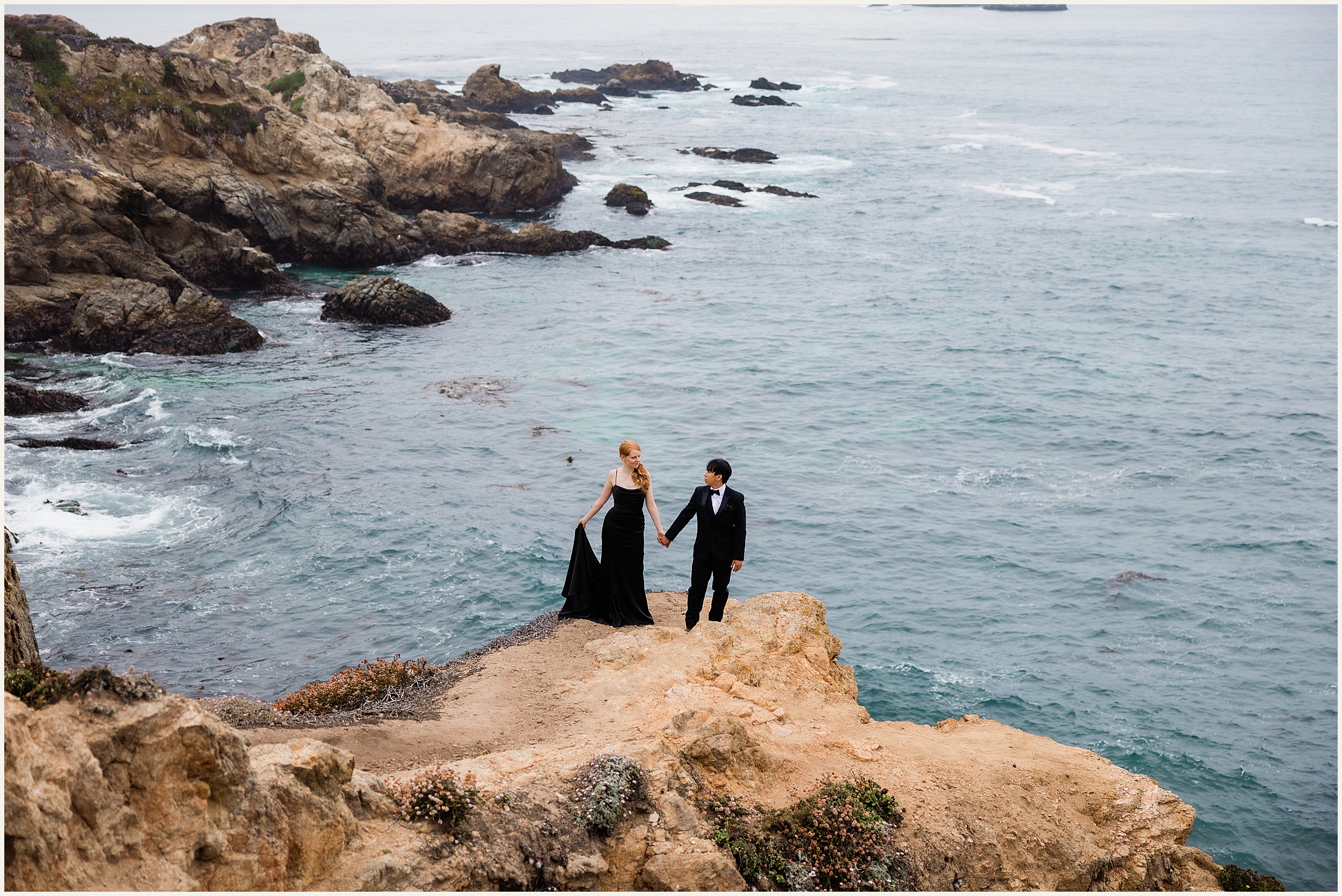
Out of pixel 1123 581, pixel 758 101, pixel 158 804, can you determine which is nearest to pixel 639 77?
pixel 758 101

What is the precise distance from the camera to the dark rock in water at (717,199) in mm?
63688

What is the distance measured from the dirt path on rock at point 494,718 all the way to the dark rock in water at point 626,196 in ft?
165

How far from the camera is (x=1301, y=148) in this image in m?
84.4

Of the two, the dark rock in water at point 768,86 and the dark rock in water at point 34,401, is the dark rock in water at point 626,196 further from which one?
the dark rock in water at point 768,86

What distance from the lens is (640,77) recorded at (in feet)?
406

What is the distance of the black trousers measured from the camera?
42.4 feet

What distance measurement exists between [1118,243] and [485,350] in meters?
38.1

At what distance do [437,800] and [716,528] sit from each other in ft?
18.2

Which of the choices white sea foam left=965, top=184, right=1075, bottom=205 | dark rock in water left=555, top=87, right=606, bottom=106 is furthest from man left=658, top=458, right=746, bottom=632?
dark rock in water left=555, top=87, right=606, bottom=106

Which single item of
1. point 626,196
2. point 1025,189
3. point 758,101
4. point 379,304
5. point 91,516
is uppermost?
point 758,101

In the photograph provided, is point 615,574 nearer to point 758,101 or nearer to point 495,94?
point 495,94

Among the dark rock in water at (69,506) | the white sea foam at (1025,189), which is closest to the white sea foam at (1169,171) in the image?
the white sea foam at (1025,189)

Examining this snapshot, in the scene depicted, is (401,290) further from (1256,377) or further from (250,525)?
(1256,377)

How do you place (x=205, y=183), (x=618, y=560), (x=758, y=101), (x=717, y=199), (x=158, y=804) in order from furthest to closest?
(x=758, y=101) → (x=717, y=199) → (x=205, y=183) → (x=618, y=560) → (x=158, y=804)
